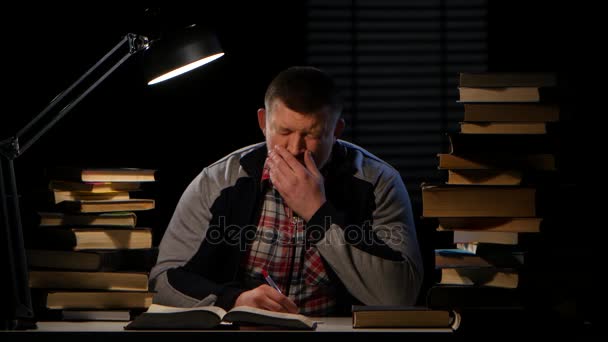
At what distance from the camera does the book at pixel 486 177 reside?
6.68ft

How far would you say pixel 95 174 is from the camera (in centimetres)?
236

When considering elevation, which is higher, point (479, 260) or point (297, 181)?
point (297, 181)

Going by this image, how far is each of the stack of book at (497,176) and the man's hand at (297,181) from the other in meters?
0.54

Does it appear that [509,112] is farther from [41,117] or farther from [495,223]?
[41,117]

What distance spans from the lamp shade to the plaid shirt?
0.62 m

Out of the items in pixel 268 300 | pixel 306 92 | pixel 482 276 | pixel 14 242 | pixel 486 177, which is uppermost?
pixel 306 92

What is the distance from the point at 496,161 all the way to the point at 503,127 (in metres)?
0.09

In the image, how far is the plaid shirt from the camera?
272cm

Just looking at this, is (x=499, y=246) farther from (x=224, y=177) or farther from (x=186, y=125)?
(x=186, y=125)

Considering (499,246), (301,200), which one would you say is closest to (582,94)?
(499,246)

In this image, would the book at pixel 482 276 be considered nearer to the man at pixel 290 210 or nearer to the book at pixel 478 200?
the book at pixel 478 200

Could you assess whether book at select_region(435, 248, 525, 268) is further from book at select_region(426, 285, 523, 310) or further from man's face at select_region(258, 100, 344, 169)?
man's face at select_region(258, 100, 344, 169)

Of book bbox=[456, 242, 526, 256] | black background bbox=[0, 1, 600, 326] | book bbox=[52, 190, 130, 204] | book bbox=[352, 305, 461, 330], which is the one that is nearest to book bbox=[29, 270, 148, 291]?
book bbox=[52, 190, 130, 204]

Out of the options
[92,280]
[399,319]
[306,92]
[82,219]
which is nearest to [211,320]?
[399,319]
